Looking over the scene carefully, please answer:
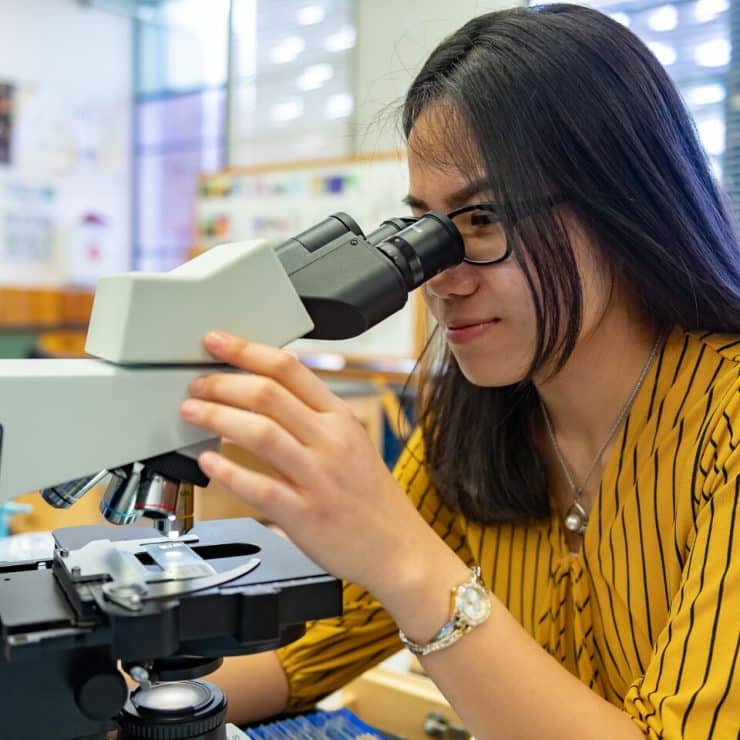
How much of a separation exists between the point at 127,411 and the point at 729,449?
1.76 feet

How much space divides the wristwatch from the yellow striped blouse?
0.21 ft

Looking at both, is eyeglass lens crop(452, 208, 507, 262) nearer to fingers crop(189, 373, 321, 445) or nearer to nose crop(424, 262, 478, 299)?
nose crop(424, 262, 478, 299)

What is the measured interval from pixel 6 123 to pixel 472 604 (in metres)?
4.01

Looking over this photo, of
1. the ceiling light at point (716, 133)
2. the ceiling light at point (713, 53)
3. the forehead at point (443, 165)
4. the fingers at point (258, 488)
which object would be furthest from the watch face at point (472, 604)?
the ceiling light at point (713, 53)

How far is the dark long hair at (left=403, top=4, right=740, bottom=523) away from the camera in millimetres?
798

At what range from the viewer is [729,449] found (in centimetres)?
77

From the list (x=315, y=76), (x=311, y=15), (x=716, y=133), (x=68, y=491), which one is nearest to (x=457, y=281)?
(x=68, y=491)

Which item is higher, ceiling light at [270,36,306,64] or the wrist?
ceiling light at [270,36,306,64]

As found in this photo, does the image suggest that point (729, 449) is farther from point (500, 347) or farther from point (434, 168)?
point (434, 168)

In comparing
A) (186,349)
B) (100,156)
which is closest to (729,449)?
(186,349)

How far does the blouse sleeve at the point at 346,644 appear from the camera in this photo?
0.97 metres

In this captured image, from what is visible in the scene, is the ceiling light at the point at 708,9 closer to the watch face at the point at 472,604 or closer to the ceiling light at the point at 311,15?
the ceiling light at the point at 311,15

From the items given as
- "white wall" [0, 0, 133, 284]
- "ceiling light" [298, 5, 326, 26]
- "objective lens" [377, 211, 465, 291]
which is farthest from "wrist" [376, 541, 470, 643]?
"white wall" [0, 0, 133, 284]

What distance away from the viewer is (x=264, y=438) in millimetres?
538
